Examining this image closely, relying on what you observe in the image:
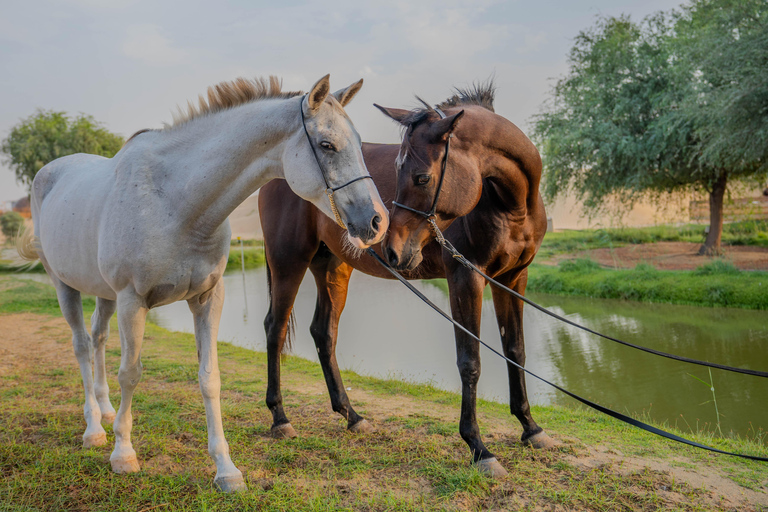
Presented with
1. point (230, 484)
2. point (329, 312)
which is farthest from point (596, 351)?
point (230, 484)

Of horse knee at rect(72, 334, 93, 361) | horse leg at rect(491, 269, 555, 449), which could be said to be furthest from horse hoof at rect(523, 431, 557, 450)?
horse knee at rect(72, 334, 93, 361)

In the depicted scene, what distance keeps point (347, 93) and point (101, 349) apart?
2.59 m

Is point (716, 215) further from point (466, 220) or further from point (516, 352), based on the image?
point (466, 220)

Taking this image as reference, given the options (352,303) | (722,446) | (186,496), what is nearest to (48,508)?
(186,496)

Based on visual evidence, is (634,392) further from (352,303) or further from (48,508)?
(352,303)

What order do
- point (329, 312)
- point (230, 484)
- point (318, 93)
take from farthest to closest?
point (329, 312)
point (230, 484)
point (318, 93)

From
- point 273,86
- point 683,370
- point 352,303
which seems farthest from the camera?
point 352,303

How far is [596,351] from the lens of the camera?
25.0 ft

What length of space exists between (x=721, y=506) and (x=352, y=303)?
11.6 m

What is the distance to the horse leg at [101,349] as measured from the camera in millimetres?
3502

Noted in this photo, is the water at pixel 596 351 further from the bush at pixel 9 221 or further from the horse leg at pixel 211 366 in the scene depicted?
the bush at pixel 9 221

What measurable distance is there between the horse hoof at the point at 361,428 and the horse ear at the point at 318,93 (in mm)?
2406

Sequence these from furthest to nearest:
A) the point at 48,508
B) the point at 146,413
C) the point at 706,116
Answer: the point at 706,116, the point at 146,413, the point at 48,508

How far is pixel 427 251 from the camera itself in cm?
337
